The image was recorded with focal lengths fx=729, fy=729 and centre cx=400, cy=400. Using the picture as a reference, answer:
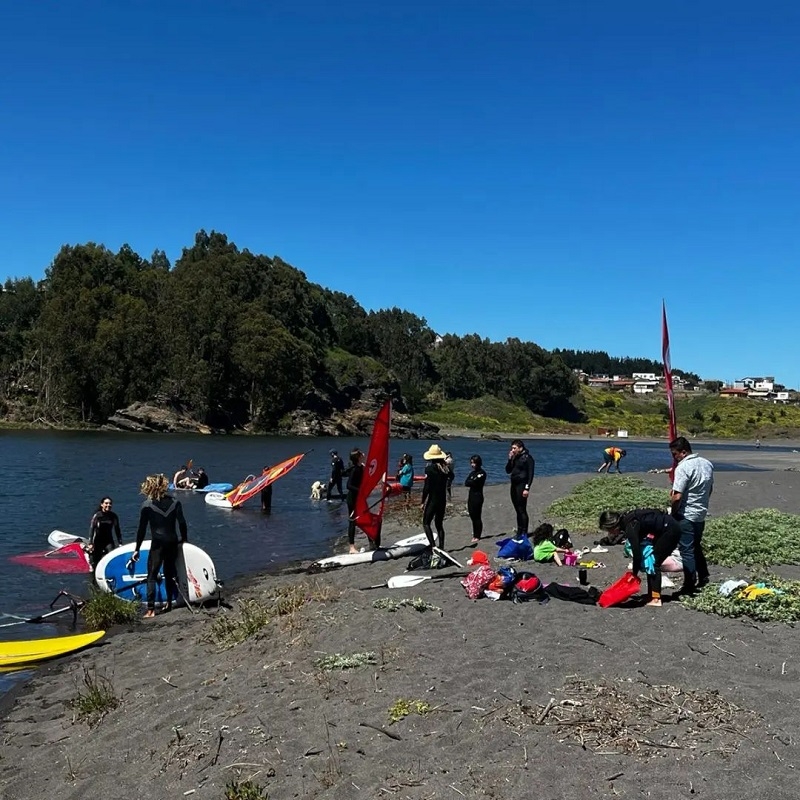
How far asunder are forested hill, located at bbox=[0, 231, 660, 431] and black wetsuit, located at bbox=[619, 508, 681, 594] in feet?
268

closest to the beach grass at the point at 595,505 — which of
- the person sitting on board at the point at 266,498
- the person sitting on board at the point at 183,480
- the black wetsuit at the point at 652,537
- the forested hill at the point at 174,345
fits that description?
the black wetsuit at the point at 652,537

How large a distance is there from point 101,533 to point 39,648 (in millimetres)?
3958

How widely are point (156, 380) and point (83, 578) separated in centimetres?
7742

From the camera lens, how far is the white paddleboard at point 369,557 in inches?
546

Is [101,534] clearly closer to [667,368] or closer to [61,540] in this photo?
[61,540]

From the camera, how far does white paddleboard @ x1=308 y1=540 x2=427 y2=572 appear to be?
13.9m

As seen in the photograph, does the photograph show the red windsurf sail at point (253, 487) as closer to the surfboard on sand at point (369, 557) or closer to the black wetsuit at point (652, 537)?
the surfboard on sand at point (369, 557)

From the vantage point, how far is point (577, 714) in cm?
571

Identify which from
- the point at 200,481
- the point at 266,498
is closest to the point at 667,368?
the point at 266,498

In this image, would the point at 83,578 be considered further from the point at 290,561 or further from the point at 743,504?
the point at 743,504

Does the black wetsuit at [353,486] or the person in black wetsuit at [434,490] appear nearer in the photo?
the person in black wetsuit at [434,490]

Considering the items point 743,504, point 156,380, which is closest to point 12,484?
point 743,504

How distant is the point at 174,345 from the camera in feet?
291

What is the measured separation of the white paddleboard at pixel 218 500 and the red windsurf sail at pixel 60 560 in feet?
27.9
